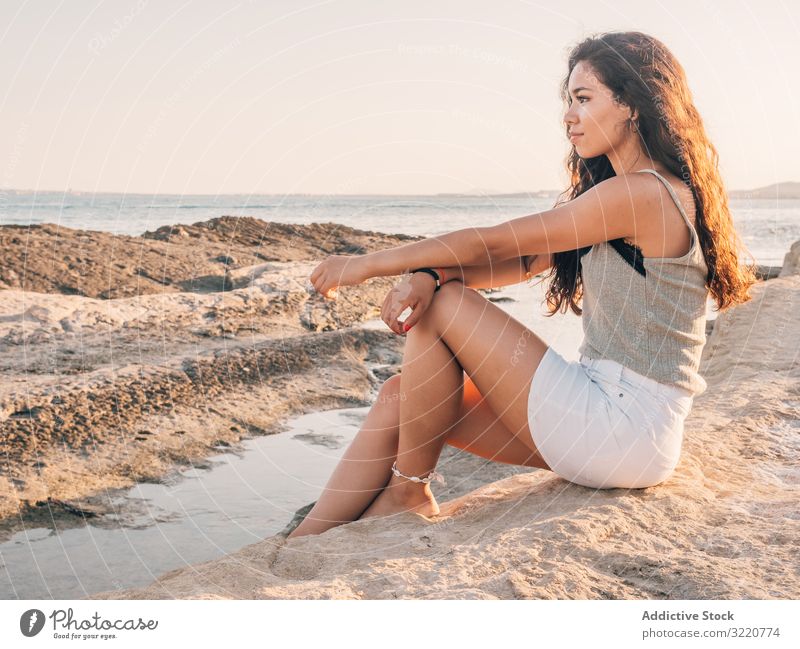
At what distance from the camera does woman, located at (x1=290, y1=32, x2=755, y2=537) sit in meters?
2.38

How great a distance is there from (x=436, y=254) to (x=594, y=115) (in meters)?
0.64

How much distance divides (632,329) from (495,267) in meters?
0.53

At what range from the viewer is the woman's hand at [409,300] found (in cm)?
242

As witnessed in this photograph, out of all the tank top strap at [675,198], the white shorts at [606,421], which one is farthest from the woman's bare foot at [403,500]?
the tank top strap at [675,198]

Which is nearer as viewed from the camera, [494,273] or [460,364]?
[460,364]

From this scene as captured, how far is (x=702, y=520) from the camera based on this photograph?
7.70 feet

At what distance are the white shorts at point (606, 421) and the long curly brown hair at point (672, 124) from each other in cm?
43

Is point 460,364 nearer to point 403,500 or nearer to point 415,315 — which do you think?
point 415,315

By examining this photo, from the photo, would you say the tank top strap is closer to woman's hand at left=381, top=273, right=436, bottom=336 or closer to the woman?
the woman

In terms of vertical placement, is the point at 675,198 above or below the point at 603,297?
above

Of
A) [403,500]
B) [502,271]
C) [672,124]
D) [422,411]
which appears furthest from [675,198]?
[403,500]

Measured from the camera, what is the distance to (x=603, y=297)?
247cm

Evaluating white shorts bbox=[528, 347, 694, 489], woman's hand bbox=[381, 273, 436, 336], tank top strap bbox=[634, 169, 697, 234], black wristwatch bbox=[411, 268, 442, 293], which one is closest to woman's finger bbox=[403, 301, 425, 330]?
woman's hand bbox=[381, 273, 436, 336]

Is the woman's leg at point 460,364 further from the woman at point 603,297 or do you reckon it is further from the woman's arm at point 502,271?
the woman's arm at point 502,271
